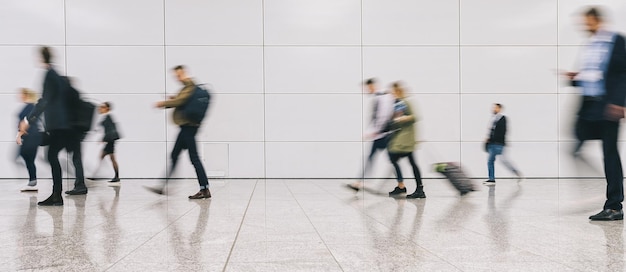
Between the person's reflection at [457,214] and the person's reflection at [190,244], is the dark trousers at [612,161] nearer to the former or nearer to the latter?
the person's reflection at [457,214]

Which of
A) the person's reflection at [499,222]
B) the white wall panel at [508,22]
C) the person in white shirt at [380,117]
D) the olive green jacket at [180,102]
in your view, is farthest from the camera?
the white wall panel at [508,22]

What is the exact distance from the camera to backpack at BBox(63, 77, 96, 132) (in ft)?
24.9

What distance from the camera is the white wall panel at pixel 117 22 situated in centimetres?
1334

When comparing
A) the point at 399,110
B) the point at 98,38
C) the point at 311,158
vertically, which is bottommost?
the point at 311,158

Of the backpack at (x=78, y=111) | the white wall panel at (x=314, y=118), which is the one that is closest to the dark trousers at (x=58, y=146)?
the backpack at (x=78, y=111)

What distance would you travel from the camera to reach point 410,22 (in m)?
13.6

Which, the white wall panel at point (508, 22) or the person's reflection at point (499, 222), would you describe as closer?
the person's reflection at point (499, 222)

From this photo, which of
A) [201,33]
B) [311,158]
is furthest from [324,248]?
[201,33]

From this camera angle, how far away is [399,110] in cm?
834

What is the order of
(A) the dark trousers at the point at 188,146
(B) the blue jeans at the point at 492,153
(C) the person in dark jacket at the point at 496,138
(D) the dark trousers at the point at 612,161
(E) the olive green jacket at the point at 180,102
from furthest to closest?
(B) the blue jeans at the point at 492,153 → (C) the person in dark jacket at the point at 496,138 → (A) the dark trousers at the point at 188,146 → (E) the olive green jacket at the point at 180,102 → (D) the dark trousers at the point at 612,161

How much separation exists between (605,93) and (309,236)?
3151 mm

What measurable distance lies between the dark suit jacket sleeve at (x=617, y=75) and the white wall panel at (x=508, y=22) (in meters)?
8.69

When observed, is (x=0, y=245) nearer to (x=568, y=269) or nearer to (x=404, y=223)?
(x=404, y=223)

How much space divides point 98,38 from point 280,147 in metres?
5.27
